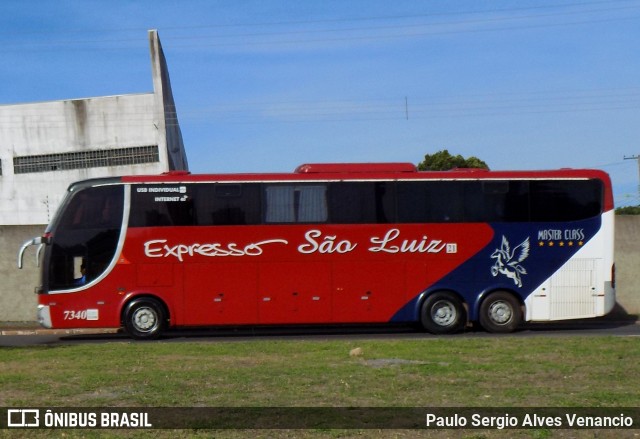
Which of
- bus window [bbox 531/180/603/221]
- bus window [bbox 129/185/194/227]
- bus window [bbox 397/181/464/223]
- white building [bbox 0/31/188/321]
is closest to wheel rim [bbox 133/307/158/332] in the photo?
bus window [bbox 129/185/194/227]

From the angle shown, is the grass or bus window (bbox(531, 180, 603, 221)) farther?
bus window (bbox(531, 180, 603, 221))

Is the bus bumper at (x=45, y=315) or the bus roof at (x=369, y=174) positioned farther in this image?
the bus roof at (x=369, y=174)

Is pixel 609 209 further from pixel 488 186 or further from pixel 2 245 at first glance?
pixel 2 245

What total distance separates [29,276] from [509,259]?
1312 centimetres

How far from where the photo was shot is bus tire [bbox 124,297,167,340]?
62.0ft

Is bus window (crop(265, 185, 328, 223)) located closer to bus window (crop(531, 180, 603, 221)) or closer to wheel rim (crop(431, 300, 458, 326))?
wheel rim (crop(431, 300, 458, 326))

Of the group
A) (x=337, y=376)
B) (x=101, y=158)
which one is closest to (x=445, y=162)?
(x=101, y=158)

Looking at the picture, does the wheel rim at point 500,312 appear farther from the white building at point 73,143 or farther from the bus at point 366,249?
the white building at point 73,143

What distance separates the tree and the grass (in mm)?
58066

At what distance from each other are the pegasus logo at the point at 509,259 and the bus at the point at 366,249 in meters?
0.02

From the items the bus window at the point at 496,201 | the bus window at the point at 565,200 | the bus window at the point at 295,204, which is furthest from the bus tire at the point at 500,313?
the bus window at the point at 295,204

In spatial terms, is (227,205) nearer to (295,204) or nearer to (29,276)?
(295,204)

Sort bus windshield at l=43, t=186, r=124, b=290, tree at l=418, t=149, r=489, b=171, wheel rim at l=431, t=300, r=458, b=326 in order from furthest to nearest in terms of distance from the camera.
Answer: tree at l=418, t=149, r=489, b=171, wheel rim at l=431, t=300, r=458, b=326, bus windshield at l=43, t=186, r=124, b=290

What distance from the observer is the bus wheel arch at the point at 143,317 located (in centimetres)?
1891
